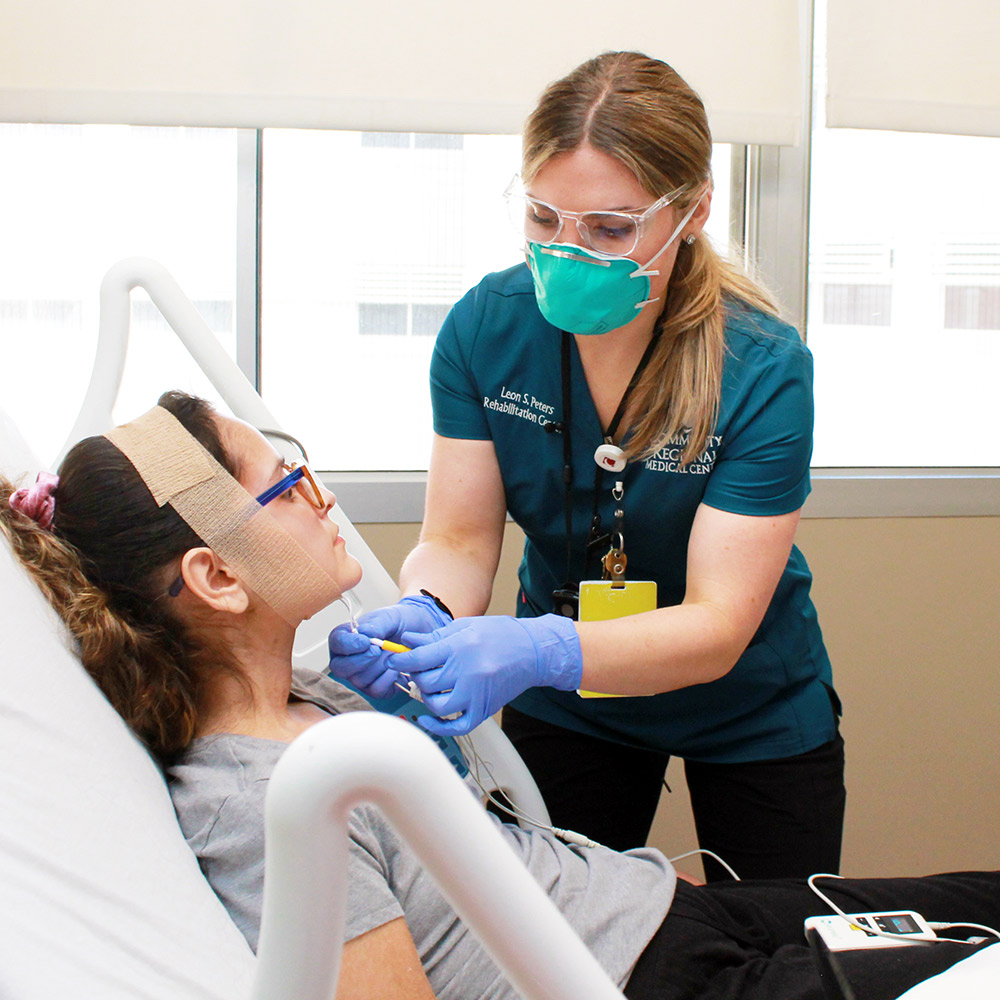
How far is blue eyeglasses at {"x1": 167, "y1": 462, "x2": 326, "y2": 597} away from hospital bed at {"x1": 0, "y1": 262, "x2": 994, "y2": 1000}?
0.41 feet

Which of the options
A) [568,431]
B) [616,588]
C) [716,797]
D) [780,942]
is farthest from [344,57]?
[780,942]

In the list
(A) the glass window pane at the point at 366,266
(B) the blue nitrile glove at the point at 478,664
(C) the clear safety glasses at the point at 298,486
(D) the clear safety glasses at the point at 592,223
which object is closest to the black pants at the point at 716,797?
(B) the blue nitrile glove at the point at 478,664

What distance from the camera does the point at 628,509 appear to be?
1.41 metres

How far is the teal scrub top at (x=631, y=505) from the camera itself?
140 cm

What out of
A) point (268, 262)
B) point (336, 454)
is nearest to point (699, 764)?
point (336, 454)

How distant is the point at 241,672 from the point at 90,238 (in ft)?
4.68

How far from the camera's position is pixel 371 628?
117 cm

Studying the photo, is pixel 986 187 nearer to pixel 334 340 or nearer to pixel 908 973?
pixel 334 340

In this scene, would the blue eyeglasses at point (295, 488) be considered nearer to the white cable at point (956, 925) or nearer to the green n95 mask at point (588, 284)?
the green n95 mask at point (588, 284)

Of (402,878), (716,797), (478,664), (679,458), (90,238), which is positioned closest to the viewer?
(402,878)

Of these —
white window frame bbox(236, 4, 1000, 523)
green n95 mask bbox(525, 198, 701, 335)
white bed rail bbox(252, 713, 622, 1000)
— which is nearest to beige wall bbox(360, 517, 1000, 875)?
white window frame bbox(236, 4, 1000, 523)

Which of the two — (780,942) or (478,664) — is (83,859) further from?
(780,942)

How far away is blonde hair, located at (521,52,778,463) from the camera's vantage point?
123cm

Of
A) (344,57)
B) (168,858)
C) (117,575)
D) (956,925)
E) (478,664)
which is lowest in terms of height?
(956,925)
